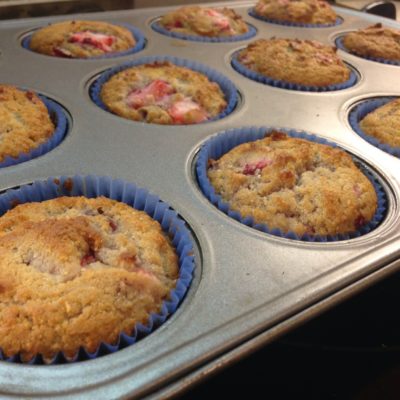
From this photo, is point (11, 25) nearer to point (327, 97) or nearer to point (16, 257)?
point (327, 97)

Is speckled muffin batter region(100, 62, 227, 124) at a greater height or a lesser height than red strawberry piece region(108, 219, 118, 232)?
greater

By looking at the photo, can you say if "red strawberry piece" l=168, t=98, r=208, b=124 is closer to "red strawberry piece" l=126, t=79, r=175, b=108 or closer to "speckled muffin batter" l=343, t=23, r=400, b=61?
"red strawberry piece" l=126, t=79, r=175, b=108

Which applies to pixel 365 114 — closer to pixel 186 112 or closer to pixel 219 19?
pixel 186 112

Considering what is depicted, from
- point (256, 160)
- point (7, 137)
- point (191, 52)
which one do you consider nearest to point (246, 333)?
point (256, 160)

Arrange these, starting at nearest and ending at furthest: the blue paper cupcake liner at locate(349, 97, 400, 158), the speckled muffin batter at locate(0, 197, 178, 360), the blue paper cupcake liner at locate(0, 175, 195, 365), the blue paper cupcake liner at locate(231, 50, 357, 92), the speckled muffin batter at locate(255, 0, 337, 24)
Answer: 1. the speckled muffin batter at locate(0, 197, 178, 360)
2. the blue paper cupcake liner at locate(0, 175, 195, 365)
3. the blue paper cupcake liner at locate(349, 97, 400, 158)
4. the blue paper cupcake liner at locate(231, 50, 357, 92)
5. the speckled muffin batter at locate(255, 0, 337, 24)

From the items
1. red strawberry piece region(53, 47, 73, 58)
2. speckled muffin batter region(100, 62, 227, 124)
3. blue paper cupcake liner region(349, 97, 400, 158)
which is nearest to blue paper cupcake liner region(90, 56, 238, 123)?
speckled muffin batter region(100, 62, 227, 124)

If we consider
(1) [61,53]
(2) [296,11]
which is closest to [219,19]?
(2) [296,11]

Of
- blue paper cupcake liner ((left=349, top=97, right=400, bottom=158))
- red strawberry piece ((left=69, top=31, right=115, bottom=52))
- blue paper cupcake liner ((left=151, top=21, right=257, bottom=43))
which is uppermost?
red strawberry piece ((left=69, top=31, right=115, bottom=52))
